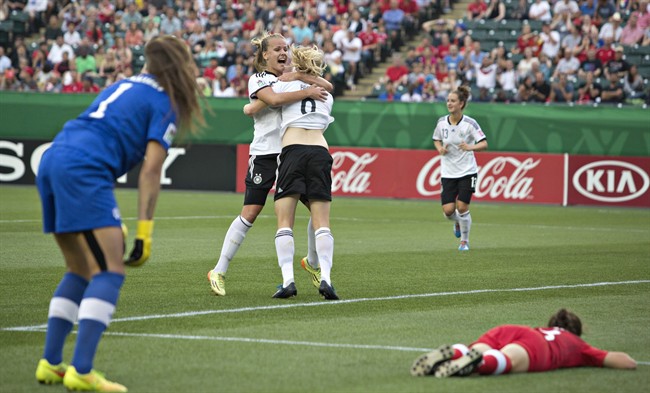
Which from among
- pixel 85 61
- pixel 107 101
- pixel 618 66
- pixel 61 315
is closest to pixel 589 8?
pixel 618 66

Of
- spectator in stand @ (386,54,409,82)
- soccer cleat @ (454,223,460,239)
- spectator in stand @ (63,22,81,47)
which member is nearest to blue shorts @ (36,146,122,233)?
soccer cleat @ (454,223,460,239)

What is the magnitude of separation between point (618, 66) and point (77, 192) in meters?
22.2

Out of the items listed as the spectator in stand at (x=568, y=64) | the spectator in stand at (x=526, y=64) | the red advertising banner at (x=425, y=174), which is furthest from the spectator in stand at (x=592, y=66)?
the red advertising banner at (x=425, y=174)

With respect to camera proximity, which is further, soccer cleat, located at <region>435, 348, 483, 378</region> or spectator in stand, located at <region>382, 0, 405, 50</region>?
spectator in stand, located at <region>382, 0, 405, 50</region>

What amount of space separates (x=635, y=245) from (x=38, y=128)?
659 inches

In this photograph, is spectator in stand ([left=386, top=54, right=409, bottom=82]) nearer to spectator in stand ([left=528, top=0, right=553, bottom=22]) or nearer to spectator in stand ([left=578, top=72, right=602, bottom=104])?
spectator in stand ([left=528, top=0, right=553, bottom=22])

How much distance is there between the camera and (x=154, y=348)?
8141 mm

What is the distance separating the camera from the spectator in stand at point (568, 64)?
27.8m

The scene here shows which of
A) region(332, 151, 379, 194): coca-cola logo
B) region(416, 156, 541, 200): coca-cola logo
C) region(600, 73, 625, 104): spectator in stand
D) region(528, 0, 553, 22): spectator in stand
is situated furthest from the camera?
region(528, 0, 553, 22): spectator in stand

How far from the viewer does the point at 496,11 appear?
102ft

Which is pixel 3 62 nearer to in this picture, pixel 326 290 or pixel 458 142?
pixel 458 142

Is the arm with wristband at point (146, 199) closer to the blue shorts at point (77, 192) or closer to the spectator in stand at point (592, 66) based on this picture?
the blue shorts at point (77, 192)

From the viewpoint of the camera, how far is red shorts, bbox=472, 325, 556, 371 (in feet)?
24.0

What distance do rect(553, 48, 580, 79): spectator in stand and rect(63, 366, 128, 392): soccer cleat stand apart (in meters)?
22.4
